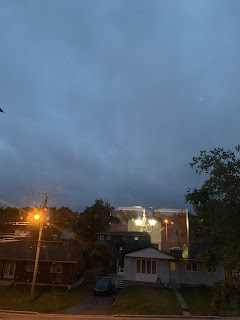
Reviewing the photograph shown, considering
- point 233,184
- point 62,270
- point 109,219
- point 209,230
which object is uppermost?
point 109,219

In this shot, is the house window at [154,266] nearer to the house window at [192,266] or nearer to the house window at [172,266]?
the house window at [172,266]

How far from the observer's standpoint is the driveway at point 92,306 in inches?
806

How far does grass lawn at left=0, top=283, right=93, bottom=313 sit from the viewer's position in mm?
21530

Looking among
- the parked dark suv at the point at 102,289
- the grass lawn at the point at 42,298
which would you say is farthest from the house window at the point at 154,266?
the grass lawn at the point at 42,298

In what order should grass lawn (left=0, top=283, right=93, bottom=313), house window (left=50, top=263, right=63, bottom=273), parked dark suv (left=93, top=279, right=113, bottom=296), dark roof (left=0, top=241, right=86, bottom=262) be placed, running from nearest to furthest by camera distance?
1. grass lawn (left=0, top=283, right=93, bottom=313)
2. parked dark suv (left=93, top=279, right=113, bottom=296)
3. house window (left=50, top=263, right=63, bottom=273)
4. dark roof (left=0, top=241, right=86, bottom=262)

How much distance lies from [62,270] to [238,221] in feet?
88.4

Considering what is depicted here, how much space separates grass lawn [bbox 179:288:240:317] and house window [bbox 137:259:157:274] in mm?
3801

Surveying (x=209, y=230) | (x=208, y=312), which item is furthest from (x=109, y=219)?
(x=209, y=230)

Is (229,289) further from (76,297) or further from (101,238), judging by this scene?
(101,238)

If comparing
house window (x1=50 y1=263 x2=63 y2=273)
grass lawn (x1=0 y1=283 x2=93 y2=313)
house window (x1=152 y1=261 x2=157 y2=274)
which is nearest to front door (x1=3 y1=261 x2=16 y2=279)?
grass lawn (x1=0 y1=283 x2=93 y2=313)

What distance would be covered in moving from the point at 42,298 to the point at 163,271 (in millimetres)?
13492

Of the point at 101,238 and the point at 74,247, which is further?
the point at 101,238

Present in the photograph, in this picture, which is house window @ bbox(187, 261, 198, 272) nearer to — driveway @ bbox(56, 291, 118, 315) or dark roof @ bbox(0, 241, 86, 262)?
driveway @ bbox(56, 291, 118, 315)

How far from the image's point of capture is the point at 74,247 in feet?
111
